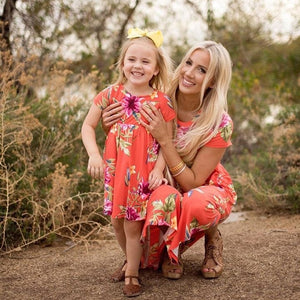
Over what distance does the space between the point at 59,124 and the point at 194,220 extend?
203 centimetres

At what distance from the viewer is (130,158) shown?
2.61 metres

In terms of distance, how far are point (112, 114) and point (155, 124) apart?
10.0 inches

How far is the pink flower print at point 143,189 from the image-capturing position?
2.63m

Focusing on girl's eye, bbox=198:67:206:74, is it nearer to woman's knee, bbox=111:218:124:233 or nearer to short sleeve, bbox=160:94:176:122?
short sleeve, bbox=160:94:176:122

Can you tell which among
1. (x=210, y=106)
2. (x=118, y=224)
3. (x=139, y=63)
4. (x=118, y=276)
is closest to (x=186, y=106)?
(x=210, y=106)

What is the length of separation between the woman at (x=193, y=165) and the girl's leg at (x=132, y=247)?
74mm

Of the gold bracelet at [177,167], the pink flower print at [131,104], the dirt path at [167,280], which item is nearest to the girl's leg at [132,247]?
the dirt path at [167,280]

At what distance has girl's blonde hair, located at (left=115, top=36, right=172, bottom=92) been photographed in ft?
9.04

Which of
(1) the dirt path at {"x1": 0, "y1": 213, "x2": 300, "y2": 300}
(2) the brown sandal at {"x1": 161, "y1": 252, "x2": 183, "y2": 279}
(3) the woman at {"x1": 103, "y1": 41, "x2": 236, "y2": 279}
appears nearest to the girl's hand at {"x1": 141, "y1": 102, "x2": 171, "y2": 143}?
(3) the woman at {"x1": 103, "y1": 41, "x2": 236, "y2": 279}

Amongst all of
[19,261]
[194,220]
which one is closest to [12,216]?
[19,261]

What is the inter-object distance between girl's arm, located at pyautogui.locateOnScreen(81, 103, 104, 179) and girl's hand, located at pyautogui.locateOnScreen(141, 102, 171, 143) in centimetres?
29

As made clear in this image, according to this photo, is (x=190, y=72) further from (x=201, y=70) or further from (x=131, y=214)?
(x=131, y=214)

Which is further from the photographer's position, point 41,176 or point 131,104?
point 41,176

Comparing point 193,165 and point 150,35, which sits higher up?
point 150,35
